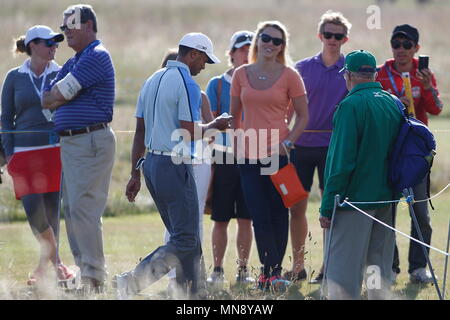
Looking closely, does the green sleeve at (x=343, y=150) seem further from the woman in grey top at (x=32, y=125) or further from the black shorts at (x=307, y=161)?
the woman in grey top at (x=32, y=125)

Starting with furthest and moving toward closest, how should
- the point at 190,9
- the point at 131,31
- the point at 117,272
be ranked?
1. the point at 190,9
2. the point at 131,31
3. the point at 117,272

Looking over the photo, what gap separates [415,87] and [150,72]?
28.2 metres

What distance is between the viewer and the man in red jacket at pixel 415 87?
973 cm

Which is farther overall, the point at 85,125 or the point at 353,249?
the point at 85,125

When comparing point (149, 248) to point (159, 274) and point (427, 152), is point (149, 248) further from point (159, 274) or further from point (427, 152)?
point (427, 152)

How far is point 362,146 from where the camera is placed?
276 inches

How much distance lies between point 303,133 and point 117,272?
7.35ft

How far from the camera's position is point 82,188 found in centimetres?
891

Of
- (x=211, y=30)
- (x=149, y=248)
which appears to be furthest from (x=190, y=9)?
(x=149, y=248)

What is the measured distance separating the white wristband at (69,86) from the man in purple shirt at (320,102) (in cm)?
245

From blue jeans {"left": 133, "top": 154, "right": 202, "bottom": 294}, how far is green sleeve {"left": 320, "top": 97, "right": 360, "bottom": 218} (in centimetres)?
120

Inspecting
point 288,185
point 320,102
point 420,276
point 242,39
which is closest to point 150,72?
point 242,39

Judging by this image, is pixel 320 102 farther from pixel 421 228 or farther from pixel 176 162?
pixel 176 162

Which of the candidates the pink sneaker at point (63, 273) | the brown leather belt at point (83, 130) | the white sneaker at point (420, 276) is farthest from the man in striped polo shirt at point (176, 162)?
the white sneaker at point (420, 276)
